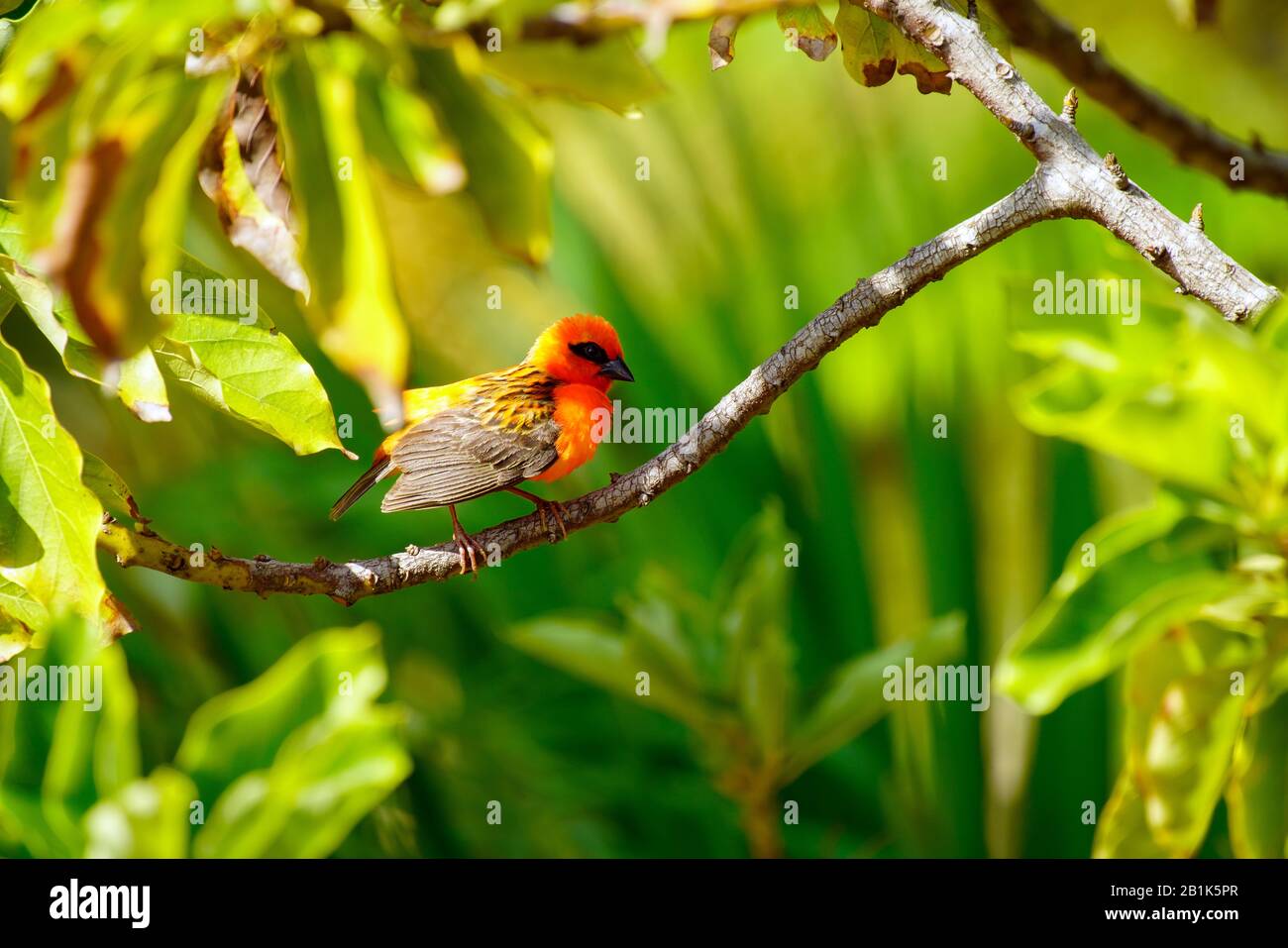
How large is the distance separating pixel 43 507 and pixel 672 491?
1953 mm

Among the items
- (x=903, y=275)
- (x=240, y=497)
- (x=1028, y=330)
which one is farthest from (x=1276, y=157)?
(x=240, y=497)

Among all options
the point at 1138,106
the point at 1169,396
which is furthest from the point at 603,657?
the point at 1169,396

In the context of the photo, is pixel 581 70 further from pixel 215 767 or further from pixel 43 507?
pixel 43 507

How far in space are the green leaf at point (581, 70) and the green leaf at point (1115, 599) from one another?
58cm

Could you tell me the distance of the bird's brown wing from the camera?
195cm

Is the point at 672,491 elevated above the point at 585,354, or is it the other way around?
the point at 585,354

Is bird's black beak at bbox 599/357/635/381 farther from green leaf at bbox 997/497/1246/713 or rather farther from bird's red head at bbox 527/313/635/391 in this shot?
green leaf at bbox 997/497/1246/713

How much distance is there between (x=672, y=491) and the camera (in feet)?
10.5

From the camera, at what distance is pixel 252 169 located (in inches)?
38.8

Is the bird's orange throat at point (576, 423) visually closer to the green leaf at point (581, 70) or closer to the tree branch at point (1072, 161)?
the tree branch at point (1072, 161)

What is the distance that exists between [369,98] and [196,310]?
2.54 feet

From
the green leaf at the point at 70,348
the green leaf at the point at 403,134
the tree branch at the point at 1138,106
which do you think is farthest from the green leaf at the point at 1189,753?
the green leaf at the point at 70,348

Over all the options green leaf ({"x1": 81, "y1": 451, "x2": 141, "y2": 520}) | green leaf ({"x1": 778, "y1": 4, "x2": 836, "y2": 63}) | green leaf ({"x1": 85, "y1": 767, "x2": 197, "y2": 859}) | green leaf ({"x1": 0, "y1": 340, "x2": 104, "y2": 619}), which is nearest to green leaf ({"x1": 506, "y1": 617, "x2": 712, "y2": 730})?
green leaf ({"x1": 81, "y1": 451, "x2": 141, "y2": 520})

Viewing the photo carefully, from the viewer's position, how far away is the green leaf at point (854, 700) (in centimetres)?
229
